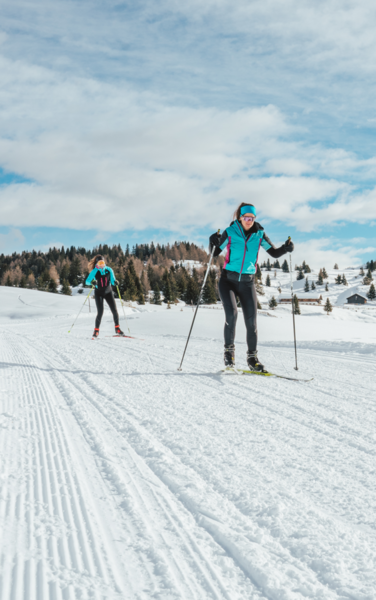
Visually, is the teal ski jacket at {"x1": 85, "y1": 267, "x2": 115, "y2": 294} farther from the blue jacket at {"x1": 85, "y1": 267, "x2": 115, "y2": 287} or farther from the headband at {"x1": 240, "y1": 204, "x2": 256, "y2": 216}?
the headband at {"x1": 240, "y1": 204, "x2": 256, "y2": 216}

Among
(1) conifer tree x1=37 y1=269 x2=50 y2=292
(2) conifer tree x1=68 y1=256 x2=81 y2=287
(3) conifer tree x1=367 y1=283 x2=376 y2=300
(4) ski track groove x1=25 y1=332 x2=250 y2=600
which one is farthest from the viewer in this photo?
(3) conifer tree x1=367 y1=283 x2=376 y2=300

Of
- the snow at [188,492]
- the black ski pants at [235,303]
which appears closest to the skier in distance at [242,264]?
the black ski pants at [235,303]

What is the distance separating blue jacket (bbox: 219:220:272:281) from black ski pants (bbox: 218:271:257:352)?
0.42 ft

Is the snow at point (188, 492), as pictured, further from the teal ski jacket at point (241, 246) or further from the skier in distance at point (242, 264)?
the teal ski jacket at point (241, 246)

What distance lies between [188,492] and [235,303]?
3.53 m

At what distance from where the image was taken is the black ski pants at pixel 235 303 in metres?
5.30

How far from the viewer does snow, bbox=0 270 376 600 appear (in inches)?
54.2

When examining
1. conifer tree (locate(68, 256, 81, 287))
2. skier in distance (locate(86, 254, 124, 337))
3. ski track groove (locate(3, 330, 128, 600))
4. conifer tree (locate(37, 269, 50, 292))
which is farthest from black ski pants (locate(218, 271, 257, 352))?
conifer tree (locate(68, 256, 81, 287))

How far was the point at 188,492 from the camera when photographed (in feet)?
6.43

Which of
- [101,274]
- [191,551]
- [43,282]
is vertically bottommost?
[191,551]

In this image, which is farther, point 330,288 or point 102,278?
point 330,288

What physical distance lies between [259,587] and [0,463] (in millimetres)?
1682

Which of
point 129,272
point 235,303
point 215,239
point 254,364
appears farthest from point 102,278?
point 129,272

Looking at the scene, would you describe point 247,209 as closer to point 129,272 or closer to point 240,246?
point 240,246
